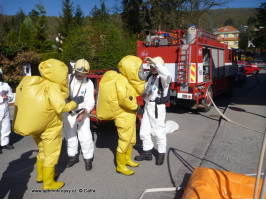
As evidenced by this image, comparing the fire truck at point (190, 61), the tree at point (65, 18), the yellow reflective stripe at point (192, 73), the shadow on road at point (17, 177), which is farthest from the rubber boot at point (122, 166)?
the tree at point (65, 18)

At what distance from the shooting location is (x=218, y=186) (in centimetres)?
273

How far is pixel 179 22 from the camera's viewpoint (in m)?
21.3

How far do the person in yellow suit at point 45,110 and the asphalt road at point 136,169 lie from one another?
1.44 ft

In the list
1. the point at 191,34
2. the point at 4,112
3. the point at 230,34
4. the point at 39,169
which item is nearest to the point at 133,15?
the point at 191,34

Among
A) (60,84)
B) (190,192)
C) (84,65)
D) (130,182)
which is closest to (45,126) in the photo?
(60,84)

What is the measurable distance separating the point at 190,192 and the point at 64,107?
1823mm

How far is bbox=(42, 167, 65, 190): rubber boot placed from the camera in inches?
124

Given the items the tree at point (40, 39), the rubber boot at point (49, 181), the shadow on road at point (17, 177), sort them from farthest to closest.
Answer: the tree at point (40, 39), the shadow on road at point (17, 177), the rubber boot at point (49, 181)

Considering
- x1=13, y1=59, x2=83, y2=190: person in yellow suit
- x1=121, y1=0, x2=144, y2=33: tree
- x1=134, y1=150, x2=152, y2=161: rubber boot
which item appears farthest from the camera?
x1=121, y1=0, x2=144, y2=33: tree

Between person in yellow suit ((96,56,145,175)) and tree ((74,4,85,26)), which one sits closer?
person in yellow suit ((96,56,145,175))

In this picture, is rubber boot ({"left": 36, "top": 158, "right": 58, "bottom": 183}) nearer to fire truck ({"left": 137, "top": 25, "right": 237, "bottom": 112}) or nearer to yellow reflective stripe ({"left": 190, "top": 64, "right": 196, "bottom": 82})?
fire truck ({"left": 137, "top": 25, "right": 237, "bottom": 112})

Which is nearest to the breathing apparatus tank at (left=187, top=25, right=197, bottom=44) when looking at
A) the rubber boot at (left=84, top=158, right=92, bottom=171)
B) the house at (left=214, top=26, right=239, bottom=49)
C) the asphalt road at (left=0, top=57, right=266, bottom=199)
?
the asphalt road at (left=0, top=57, right=266, bottom=199)

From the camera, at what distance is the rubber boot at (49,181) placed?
10.3 feet

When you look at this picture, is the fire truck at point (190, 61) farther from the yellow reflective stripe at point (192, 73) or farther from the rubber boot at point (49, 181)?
the rubber boot at point (49, 181)
